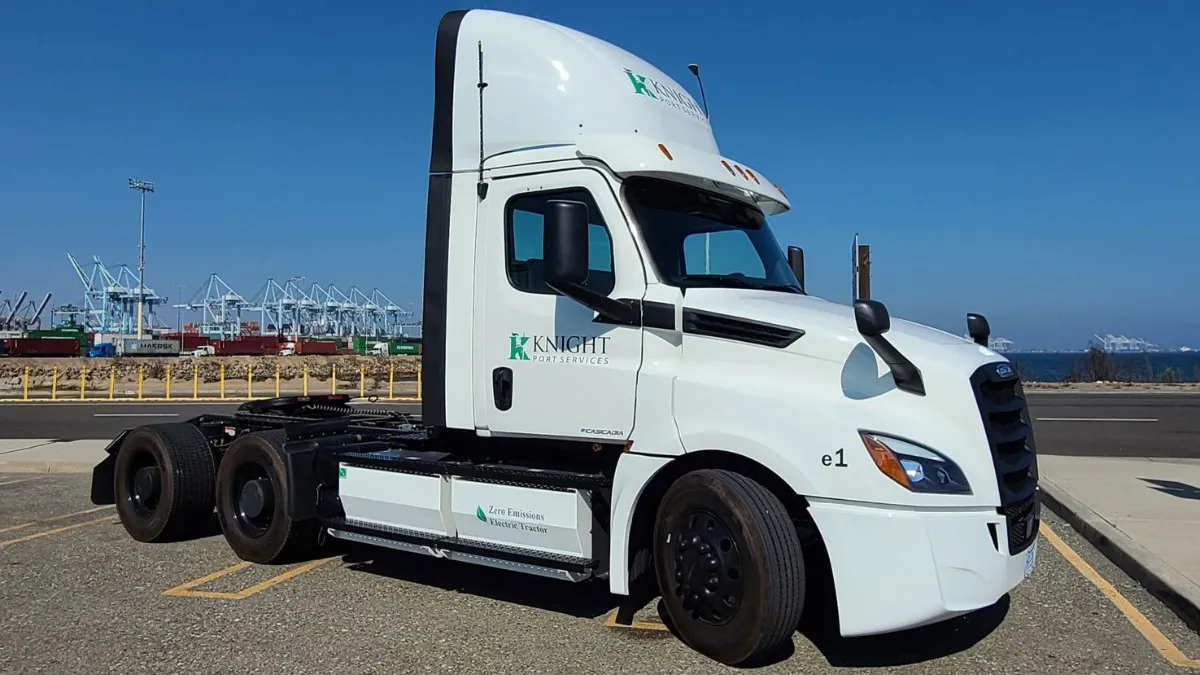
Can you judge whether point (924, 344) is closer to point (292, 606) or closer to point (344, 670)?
point (344, 670)

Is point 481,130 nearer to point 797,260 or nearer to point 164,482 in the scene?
point 797,260

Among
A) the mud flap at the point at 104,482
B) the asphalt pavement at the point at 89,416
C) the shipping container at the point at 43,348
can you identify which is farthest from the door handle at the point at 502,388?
the shipping container at the point at 43,348

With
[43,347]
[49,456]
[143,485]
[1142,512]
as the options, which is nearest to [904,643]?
[1142,512]

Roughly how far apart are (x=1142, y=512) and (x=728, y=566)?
5755 millimetres

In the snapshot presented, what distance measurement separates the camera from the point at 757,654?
184 inches

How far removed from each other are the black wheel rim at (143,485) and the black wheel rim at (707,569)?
203 inches

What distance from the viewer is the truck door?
5320 millimetres

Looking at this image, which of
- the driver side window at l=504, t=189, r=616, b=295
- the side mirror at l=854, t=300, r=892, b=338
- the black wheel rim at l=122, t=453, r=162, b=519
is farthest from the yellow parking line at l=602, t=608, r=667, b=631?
the black wheel rim at l=122, t=453, r=162, b=519

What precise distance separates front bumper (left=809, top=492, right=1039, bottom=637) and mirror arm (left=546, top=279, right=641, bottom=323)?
154 centimetres

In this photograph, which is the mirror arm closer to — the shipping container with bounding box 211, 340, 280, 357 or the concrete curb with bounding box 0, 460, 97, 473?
the concrete curb with bounding box 0, 460, 97, 473

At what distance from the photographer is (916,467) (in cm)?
439

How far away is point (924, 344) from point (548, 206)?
213 centimetres

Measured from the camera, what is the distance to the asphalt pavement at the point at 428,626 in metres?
4.90

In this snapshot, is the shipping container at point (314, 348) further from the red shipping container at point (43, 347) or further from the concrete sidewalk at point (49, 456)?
the concrete sidewalk at point (49, 456)
